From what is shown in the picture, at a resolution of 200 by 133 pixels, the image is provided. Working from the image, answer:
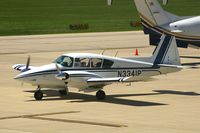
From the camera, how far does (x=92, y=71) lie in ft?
117

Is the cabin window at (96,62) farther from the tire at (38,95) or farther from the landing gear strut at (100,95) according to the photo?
the tire at (38,95)

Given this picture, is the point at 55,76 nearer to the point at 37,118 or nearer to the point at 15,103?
the point at 15,103

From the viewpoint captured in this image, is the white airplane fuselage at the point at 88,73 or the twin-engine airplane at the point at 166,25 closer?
the white airplane fuselage at the point at 88,73

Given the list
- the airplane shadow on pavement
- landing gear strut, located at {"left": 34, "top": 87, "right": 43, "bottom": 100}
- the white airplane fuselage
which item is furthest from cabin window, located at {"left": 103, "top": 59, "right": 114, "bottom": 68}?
landing gear strut, located at {"left": 34, "top": 87, "right": 43, "bottom": 100}

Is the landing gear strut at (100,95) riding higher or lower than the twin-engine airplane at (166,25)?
lower

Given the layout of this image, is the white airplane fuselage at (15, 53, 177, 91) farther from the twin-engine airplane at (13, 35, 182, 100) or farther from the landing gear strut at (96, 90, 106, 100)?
the landing gear strut at (96, 90, 106, 100)

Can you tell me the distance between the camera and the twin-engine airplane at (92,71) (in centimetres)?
3462

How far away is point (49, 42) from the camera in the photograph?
237 ft

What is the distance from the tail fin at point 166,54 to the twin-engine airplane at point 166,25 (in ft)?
57.5

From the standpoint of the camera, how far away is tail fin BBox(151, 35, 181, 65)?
37.8 metres

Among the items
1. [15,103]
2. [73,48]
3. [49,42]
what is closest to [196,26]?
[73,48]

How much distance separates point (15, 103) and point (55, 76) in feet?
7.19

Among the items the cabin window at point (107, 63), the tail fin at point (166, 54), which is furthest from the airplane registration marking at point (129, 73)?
the tail fin at point (166, 54)

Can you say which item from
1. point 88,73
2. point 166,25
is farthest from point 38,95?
point 166,25
